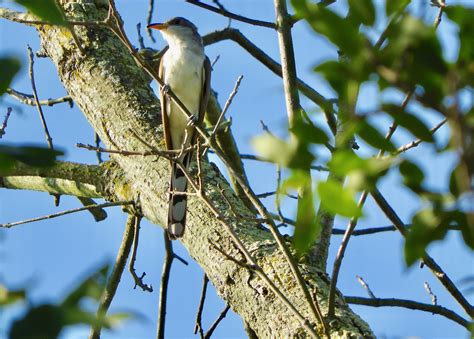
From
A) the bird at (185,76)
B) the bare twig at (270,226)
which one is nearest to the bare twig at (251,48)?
the bird at (185,76)

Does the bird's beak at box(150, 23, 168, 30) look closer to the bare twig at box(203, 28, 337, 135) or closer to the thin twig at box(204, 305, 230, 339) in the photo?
the bare twig at box(203, 28, 337, 135)

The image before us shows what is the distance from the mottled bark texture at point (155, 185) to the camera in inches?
127

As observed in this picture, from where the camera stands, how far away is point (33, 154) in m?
1.10

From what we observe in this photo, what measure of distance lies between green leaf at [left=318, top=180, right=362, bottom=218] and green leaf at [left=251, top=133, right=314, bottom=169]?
0.06 metres

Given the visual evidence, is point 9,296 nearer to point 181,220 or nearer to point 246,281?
point 246,281

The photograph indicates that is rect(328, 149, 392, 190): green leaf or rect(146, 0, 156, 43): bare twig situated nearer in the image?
rect(328, 149, 392, 190): green leaf

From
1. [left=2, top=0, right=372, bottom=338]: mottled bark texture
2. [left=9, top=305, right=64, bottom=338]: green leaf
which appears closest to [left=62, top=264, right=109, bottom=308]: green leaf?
[left=9, top=305, right=64, bottom=338]: green leaf

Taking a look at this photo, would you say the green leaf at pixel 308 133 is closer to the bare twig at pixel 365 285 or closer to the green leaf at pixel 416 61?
the green leaf at pixel 416 61

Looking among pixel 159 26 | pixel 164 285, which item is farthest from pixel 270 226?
pixel 159 26

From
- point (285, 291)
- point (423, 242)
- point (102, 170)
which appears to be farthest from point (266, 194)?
point (423, 242)

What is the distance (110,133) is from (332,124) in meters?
1.33

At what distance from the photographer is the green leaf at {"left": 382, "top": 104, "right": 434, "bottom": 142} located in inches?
43.8

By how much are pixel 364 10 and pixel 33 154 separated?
0.53 meters

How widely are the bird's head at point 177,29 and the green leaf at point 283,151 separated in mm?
5130
